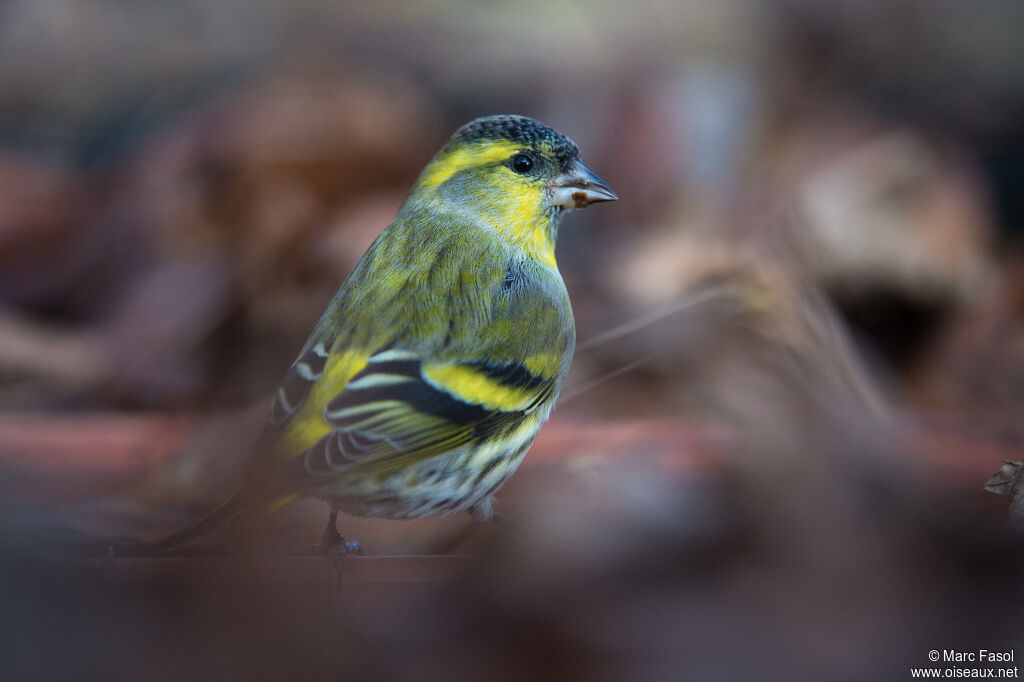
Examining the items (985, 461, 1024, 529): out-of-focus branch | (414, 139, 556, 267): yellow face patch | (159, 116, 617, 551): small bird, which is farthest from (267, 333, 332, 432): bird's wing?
(985, 461, 1024, 529): out-of-focus branch

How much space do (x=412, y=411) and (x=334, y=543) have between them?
15 centimetres

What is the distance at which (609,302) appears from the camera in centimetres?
208

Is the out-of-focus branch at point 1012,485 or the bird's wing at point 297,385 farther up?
the bird's wing at point 297,385

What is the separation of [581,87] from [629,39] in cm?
55

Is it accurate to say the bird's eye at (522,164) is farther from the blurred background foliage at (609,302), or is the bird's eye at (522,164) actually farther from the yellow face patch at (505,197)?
the blurred background foliage at (609,302)

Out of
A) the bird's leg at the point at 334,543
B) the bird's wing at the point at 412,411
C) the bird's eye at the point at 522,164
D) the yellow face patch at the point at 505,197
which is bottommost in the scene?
the bird's leg at the point at 334,543

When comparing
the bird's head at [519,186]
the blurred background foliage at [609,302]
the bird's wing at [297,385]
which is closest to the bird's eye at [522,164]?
the bird's head at [519,186]

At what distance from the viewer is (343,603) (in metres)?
0.37

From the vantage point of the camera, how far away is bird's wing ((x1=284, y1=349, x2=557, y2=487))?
29.9 inches

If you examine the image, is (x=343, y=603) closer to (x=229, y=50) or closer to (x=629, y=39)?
(x=629, y=39)

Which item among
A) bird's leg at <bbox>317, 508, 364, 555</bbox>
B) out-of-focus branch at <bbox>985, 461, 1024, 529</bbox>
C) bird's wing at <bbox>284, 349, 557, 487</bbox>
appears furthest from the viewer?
bird's wing at <bbox>284, 349, 557, 487</bbox>

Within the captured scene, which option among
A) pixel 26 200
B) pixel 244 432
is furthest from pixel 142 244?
pixel 244 432

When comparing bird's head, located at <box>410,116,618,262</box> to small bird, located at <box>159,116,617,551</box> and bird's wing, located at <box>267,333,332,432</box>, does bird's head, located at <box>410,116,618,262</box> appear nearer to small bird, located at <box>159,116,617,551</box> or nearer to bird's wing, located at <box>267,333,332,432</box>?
small bird, located at <box>159,116,617,551</box>

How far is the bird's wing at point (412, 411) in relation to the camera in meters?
0.76
